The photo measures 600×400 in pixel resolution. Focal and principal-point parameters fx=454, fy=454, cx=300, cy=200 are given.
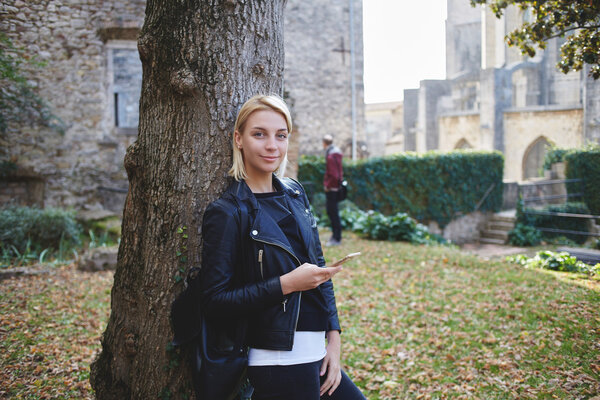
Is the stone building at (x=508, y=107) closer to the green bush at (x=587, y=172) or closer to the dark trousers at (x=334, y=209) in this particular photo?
the green bush at (x=587, y=172)

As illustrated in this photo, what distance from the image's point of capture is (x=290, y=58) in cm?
1584

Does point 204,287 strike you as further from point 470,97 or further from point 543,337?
point 470,97

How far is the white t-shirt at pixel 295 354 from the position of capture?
5.96 feet

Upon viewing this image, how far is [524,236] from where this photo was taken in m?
14.9

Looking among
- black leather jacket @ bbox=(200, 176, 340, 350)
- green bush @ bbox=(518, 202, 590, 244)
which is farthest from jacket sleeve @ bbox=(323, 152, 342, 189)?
green bush @ bbox=(518, 202, 590, 244)

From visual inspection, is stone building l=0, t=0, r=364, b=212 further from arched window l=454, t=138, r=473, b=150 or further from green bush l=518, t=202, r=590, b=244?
arched window l=454, t=138, r=473, b=150

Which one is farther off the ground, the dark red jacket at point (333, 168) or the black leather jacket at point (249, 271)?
the dark red jacket at point (333, 168)

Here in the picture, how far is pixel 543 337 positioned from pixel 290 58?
1347 cm

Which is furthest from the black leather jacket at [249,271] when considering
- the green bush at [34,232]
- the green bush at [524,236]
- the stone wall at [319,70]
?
the green bush at [524,236]

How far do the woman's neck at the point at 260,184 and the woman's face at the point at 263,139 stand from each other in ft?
0.21

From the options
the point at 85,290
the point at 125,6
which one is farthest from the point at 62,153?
the point at 85,290

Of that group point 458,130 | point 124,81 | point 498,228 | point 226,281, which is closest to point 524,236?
point 498,228

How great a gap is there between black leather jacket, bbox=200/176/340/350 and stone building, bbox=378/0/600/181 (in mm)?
23241

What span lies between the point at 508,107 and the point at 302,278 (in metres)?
29.5
